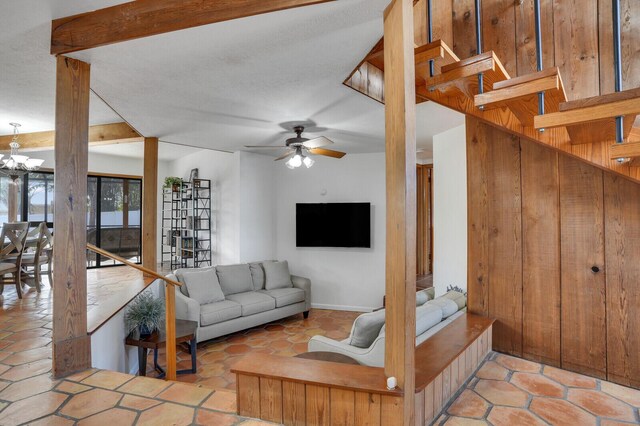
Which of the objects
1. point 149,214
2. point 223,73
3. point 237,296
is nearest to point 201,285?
point 237,296

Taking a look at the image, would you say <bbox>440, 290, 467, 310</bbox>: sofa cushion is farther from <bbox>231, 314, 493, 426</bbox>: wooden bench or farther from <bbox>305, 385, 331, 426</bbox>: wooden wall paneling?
<bbox>305, 385, 331, 426</bbox>: wooden wall paneling

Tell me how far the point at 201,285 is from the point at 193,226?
7.27 ft

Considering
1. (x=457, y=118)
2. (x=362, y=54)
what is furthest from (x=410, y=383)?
(x=457, y=118)

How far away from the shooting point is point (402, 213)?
1401 mm

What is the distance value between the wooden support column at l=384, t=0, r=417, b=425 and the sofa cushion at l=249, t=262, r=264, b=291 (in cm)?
391

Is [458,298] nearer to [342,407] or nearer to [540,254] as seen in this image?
[540,254]

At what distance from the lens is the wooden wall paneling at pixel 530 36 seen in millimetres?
2037

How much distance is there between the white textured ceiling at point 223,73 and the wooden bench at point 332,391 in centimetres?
188

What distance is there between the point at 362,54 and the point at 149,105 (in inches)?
87.7

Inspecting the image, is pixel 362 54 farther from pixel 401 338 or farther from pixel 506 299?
pixel 506 299

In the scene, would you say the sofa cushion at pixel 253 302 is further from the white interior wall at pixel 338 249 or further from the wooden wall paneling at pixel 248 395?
the wooden wall paneling at pixel 248 395

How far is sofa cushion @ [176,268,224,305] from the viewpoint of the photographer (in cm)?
420

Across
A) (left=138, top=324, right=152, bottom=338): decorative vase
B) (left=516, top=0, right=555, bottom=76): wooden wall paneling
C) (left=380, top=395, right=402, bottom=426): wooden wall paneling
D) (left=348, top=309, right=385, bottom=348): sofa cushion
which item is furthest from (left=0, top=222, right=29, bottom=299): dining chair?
(left=516, top=0, right=555, bottom=76): wooden wall paneling

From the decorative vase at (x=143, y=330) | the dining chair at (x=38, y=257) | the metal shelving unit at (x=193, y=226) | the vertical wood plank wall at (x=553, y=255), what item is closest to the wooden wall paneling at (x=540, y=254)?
the vertical wood plank wall at (x=553, y=255)
